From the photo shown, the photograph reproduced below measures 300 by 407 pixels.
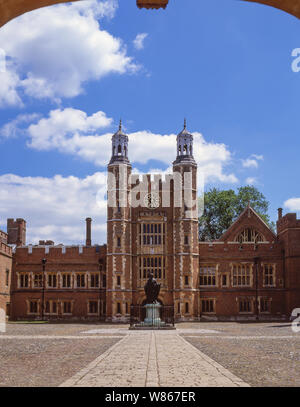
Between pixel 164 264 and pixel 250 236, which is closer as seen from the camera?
pixel 164 264

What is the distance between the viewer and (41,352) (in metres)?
13.9

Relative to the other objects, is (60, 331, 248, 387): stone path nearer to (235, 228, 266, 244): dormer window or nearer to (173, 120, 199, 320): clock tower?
(173, 120, 199, 320): clock tower

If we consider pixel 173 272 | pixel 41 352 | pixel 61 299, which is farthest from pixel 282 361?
pixel 61 299

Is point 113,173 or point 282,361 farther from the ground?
point 113,173

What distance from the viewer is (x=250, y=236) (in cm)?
4225

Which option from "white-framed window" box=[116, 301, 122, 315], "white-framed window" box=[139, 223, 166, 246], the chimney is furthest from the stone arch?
the chimney

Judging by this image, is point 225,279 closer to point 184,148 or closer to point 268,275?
point 268,275

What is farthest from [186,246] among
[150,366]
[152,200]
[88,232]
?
[150,366]

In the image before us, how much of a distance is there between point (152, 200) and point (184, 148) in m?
5.05

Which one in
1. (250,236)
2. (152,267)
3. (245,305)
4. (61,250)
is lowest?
(245,305)

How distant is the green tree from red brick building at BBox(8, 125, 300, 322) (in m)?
10.9
